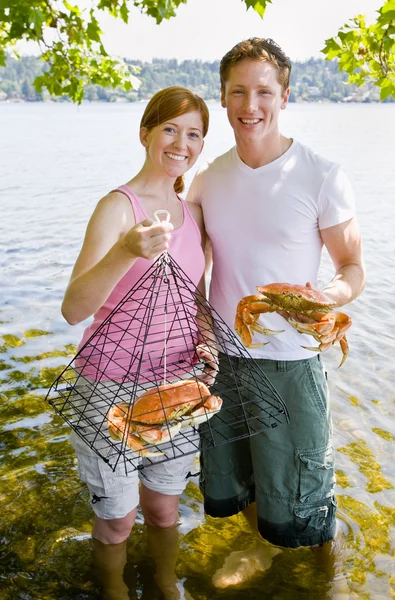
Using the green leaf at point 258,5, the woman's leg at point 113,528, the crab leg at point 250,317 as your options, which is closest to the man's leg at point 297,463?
the crab leg at point 250,317

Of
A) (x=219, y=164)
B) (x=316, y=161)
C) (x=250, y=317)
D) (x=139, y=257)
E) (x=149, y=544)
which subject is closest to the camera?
(x=139, y=257)

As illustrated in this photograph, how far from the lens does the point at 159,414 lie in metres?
2.94

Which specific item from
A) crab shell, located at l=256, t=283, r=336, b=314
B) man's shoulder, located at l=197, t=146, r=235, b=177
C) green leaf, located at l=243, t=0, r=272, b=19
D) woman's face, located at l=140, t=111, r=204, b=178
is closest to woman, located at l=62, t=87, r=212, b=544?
woman's face, located at l=140, t=111, r=204, b=178

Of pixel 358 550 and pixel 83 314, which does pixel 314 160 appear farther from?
pixel 358 550

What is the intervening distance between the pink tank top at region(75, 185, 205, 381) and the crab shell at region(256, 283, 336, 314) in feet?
1.62

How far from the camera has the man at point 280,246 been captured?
3404 millimetres

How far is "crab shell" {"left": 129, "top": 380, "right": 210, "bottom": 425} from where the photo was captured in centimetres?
293

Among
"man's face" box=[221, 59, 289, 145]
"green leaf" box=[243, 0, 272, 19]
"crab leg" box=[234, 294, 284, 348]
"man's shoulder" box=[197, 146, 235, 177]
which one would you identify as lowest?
"crab leg" box=[234, 294, 284, 348]

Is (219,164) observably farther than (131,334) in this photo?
Yes

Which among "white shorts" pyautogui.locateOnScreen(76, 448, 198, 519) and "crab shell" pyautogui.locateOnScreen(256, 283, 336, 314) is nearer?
"crab shell" pyautogui.locateOnScreen(256, 283, 336, 314)

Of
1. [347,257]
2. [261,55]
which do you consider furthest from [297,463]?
[261,55]

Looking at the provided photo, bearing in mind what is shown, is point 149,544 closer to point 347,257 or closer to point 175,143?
point 347,257

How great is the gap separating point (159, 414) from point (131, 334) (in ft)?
1.62

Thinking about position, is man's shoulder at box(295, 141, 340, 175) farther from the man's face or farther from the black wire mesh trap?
the black wire mesh trap
